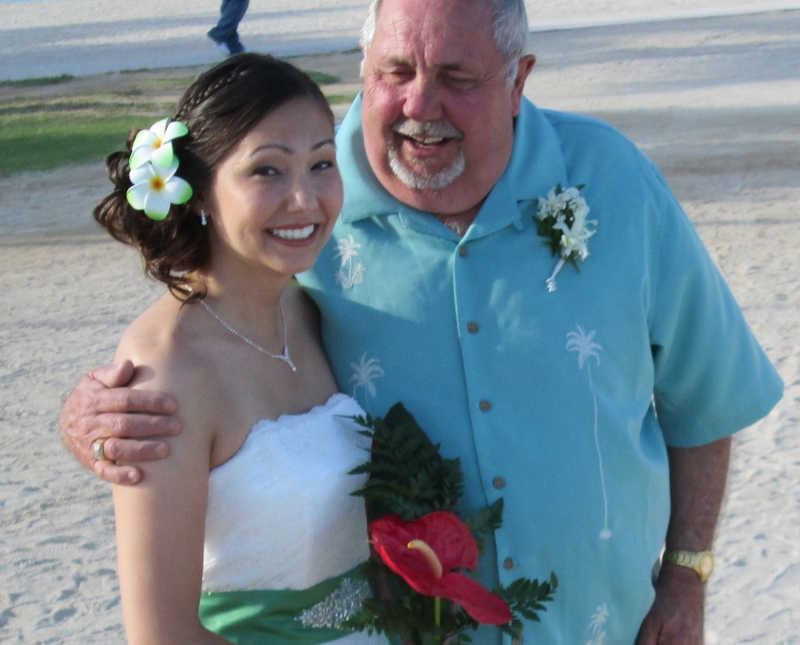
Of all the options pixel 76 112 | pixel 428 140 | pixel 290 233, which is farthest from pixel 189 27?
pixel 290 233

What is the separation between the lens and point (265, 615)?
8.52ft

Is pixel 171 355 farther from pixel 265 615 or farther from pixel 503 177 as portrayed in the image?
pixel 503 177

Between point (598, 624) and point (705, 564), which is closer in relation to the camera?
point (598, 624)

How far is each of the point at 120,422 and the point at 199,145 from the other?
611mm

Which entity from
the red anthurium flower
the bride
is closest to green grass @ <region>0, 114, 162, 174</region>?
the bride

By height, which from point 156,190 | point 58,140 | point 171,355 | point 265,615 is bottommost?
point 265,615

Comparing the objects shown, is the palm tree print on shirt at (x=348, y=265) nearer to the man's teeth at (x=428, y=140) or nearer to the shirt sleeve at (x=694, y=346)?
the man's teeth at (x=428, y=140)

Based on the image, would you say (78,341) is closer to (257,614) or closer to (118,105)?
(257,614)

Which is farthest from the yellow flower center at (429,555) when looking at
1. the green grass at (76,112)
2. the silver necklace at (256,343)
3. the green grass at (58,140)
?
the green grass at (58,140)

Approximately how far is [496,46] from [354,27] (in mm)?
22368

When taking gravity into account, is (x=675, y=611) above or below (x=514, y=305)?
below

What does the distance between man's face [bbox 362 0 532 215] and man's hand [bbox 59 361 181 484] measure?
0.84m

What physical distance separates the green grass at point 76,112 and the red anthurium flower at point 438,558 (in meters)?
10.1

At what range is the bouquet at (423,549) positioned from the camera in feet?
7.27
